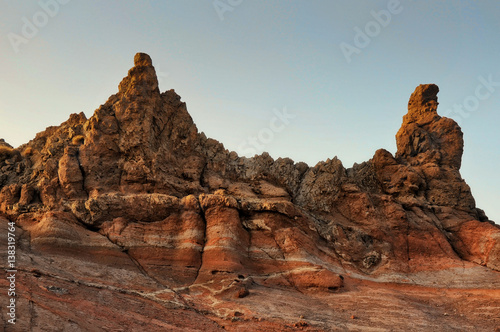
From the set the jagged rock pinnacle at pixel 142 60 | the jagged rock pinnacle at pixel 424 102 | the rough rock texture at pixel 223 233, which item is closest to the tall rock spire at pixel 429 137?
the jagged rock pinnacle at pixel 424 102

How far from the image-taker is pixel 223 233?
80.0 ft

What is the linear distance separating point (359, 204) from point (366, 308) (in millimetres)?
11674

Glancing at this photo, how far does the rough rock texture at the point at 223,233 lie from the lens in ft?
59.8

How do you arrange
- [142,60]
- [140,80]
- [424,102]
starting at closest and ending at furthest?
[140,80], [142,60], [424,102]

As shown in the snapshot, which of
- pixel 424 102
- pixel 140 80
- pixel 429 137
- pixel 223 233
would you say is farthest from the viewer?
pixel 424 102

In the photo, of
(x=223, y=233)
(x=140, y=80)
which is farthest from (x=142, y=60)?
(x=223, y=233)

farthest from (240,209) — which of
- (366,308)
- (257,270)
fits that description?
(366,308)

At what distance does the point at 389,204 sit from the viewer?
1236 inches

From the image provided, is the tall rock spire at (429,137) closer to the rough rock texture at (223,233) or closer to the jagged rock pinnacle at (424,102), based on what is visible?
the jagged rock pinnacle at (424,102)

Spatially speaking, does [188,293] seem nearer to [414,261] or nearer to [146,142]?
[146,142]

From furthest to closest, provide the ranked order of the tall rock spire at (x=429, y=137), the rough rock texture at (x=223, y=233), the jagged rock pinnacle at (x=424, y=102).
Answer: the jagged rock pinnacle at (x=424, y=102) < the tall rock spire at (x=429, y=137) < the rough rock texture at (x=223, y=233)

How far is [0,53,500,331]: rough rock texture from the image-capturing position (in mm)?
18219

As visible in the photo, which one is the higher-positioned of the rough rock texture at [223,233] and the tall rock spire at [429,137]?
the tall rock spire at [429,137]

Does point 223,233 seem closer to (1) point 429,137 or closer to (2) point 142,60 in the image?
(2) point 142,60
